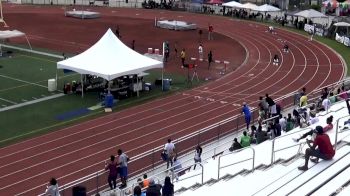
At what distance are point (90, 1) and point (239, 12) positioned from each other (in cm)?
1982

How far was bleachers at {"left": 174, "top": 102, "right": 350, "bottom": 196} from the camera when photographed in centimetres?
1283

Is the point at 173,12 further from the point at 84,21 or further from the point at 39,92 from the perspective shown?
the point at 39,92

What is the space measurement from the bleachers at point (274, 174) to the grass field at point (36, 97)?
9.91 meters

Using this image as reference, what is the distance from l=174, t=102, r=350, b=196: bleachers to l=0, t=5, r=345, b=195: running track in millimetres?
3969

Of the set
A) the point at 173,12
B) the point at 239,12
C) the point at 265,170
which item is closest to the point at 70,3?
the point at 173,12

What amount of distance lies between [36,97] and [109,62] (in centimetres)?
425

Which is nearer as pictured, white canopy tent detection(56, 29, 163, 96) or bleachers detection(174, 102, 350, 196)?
bleachers detection(174, 102, 350, 196)

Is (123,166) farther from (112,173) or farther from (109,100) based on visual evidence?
(109,100)

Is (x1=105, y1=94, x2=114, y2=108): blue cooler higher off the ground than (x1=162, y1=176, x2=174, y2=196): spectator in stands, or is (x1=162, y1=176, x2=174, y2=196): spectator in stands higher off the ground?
(x1=162, y1=176, x2=174, y2=196): spectator in stands

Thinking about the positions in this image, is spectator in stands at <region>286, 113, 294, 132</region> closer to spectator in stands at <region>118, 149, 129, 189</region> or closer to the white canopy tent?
spectator in stands at <region>118, 149, 129, 189</region>

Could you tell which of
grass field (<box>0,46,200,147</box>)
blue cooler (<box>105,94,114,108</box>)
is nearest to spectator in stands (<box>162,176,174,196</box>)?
grass field (<box>0,46,200,147</box>)

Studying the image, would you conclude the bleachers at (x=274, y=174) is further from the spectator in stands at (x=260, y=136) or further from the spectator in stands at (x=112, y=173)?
the spectator in stands at (x=112, y=173)

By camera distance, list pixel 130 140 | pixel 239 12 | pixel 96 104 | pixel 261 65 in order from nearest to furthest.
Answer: pixel 130 140 < pixel 96 104 < pixel 261 65 < pixel 239 12

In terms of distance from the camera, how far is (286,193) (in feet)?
41.0
